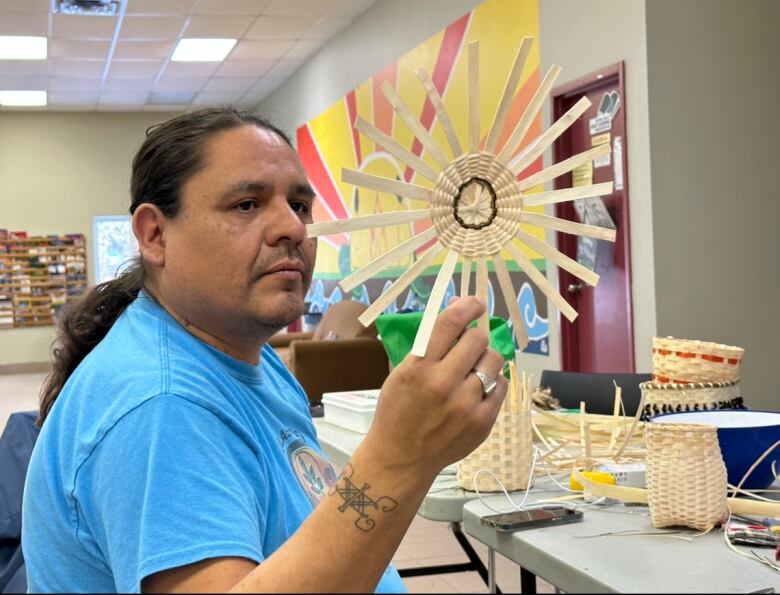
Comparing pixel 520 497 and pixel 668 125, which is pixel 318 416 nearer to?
pixel 520 497

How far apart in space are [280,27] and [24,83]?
3.73 m

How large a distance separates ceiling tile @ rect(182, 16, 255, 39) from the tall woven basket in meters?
7.00

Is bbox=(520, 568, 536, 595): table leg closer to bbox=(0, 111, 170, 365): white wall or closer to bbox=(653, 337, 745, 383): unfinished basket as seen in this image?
bbox=(653, 337, 745, 383): unfinished basket

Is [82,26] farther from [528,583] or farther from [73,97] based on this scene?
[528,583]

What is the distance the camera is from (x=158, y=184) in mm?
1116

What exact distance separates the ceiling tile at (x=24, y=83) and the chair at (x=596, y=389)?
8787 millimetres

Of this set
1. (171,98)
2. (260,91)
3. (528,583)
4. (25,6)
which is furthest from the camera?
(171,98)

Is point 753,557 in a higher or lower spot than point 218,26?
lower

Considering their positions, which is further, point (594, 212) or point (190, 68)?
point (190, 68)

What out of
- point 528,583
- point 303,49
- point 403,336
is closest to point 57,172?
point 303,49

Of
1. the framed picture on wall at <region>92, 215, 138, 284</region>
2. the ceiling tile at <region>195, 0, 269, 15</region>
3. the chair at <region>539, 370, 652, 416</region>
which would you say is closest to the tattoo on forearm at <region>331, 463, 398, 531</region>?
the chair at <region>539, 370, 652, 416</region>

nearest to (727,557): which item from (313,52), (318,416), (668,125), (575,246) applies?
(318,416)

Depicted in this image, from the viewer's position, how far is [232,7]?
768cm

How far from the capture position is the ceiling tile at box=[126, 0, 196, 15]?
746cm
